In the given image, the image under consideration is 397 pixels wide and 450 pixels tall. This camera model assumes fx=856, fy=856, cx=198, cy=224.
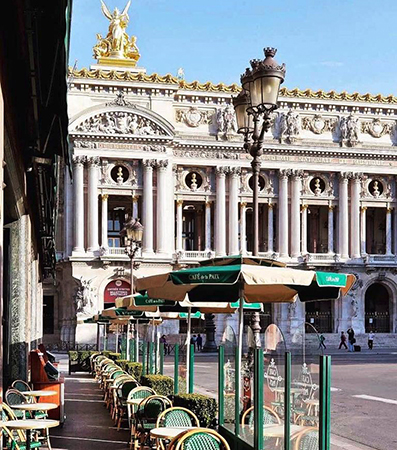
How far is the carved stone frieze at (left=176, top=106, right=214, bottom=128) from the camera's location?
62219mm

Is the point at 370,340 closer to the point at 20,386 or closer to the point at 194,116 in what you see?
the point at 194,116

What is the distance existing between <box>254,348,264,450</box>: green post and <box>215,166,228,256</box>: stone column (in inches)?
2063

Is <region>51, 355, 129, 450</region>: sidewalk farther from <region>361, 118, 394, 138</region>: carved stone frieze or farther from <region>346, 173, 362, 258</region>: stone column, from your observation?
<region>361, 118, 394, 138</region>: carved stone frieze

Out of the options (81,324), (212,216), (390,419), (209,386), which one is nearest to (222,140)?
(212,216)

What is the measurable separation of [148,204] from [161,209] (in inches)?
38.4

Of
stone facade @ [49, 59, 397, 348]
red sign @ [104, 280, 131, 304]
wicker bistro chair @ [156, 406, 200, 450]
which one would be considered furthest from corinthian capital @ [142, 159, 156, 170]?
wicker bistro chair @ [156, 406, 200, 450]

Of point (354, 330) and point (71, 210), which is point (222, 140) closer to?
point (71, 210)

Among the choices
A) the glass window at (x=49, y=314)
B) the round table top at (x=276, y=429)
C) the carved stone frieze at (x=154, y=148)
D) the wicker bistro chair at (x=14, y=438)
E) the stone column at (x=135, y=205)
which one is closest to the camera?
the round table top at (x=276, y=429)

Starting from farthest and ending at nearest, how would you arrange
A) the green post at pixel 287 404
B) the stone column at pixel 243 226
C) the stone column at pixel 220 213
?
1. the stone column at pixel 243 226
2. the stone column at pixel 220 213
3. the green post at pixel 287 404

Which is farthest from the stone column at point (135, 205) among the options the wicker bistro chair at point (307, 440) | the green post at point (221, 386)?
the wicker bistro chair at point (307, 440)

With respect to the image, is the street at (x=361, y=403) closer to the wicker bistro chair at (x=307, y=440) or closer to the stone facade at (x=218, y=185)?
the wicker bistro chair at (x=307, y=440)

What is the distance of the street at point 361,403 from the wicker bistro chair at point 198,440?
6448 millimetres

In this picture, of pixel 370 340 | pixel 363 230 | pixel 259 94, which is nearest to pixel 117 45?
pixel 363 230

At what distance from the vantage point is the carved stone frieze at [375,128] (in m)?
65.8
